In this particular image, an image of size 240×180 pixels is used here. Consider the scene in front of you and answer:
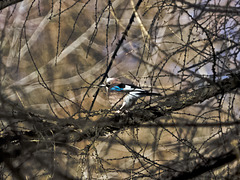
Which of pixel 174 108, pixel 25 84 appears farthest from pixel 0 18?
pixel 174 108

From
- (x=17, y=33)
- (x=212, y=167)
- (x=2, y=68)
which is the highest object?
(x=17, y=33)

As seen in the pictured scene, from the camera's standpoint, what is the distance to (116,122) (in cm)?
210

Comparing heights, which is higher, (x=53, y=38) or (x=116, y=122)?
(x=53, y=38)

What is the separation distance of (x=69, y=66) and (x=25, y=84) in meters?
0.94

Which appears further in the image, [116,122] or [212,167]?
[116,122]

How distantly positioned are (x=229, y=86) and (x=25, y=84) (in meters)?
4.08

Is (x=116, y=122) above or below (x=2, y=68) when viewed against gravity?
below

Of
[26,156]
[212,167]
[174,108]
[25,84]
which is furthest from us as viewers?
[25,84]

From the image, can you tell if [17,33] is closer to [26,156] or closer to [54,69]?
[54,69]

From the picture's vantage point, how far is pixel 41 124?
6.23 ft

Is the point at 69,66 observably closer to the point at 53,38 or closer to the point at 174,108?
the point at 53,38

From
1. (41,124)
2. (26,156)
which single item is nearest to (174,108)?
(41,124)

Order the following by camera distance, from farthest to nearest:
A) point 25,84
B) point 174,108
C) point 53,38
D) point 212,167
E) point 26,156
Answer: point 53,38 → point 25,84 → point 174,108 → point 26,156 → point 212,167

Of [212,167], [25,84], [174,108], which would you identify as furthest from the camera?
[25,84]
